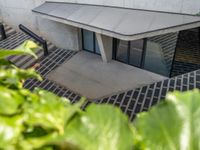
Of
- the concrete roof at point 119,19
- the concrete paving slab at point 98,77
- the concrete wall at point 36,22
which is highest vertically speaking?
the concrete roof at point 119,19

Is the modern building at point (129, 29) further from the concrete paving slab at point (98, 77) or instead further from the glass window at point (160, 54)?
the concrete paving slab at point (98, 77)

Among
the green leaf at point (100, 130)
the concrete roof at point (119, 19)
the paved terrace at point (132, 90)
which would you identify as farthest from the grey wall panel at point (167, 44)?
the green leaf at point (100, 130)

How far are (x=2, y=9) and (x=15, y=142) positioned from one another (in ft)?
52.3

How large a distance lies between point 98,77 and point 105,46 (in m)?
1.91

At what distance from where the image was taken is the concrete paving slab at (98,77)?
11.0 m

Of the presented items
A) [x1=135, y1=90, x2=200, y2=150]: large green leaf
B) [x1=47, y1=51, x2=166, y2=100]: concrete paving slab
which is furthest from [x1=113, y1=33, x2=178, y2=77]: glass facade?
[x1=135, y1=90, x2=200, y2=150]: large green leaf

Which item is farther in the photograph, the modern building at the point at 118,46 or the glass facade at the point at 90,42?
the glass facade at the point at 90,42

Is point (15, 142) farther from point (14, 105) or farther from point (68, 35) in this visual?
point (68, 35)

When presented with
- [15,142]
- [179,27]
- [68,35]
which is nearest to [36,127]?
[15,142]

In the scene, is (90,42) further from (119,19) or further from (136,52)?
(119,19)

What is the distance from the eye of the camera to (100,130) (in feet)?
3.59

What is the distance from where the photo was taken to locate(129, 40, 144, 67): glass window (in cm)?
1228

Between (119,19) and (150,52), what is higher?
(119,19)

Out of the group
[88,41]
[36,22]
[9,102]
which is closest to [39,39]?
[36,22]
